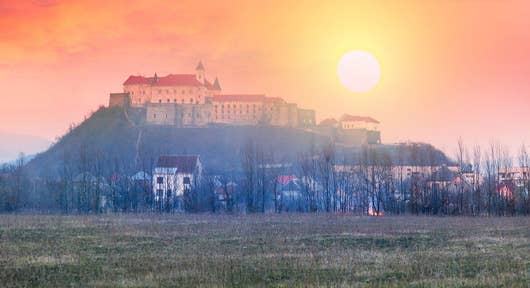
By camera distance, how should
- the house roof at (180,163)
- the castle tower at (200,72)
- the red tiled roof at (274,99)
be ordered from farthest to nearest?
the castle tower at (200,72), the red tiled roof at (274,99), the house roof at (180,163)

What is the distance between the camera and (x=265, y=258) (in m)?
24.3

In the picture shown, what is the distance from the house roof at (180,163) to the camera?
97.8 metres

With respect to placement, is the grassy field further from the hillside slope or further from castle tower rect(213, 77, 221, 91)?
castle tower rect(213, 77, 221, 91)

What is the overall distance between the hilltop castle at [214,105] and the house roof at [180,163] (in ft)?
198

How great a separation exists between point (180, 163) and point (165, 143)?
4197 cm

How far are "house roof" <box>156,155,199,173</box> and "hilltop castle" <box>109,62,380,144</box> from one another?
60.3 m

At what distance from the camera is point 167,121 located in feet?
522

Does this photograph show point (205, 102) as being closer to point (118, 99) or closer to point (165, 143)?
point (118, 99)

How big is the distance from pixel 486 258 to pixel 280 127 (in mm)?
137831

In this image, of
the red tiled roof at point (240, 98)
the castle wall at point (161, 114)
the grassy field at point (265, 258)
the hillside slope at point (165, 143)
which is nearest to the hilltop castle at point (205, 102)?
the red tiled roof at point (240, 98)

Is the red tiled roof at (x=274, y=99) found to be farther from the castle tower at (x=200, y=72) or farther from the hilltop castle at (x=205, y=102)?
the castle tower at (x=200, y=72)

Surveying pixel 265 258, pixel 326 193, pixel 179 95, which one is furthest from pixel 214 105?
pixel 265 258

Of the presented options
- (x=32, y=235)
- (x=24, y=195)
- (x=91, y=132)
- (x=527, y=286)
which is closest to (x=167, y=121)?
(x=91, y=132)

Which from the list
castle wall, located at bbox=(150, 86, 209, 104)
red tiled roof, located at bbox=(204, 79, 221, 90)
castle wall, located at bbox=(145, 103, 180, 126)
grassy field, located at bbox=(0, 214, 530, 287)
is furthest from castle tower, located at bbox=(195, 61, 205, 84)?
grassy field, located at bbox=(0, 214, 530, 287)
